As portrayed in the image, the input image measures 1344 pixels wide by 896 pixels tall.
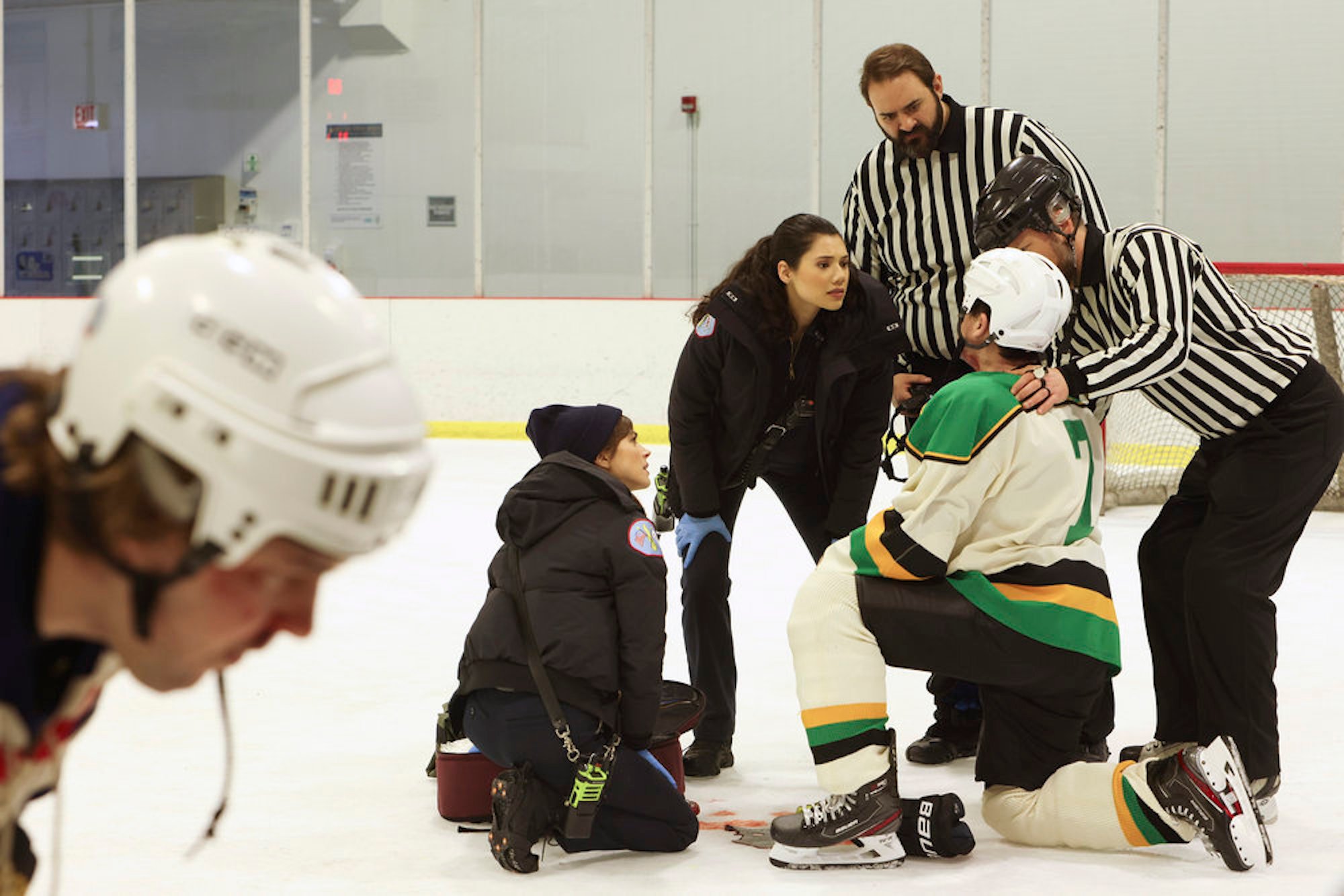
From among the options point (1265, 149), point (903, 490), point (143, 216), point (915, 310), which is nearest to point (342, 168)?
point (143, 216)

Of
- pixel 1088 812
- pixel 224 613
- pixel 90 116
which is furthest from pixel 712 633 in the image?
pixel 90 116

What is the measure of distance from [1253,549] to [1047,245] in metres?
0.67

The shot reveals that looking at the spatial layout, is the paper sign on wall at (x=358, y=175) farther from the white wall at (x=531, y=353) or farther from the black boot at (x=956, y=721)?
the black boot at (x=956, y=721)

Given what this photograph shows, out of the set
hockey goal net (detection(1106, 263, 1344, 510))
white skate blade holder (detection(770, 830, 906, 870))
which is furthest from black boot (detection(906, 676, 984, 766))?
hockey goal net (detection(1106, 263, 1344, 510))

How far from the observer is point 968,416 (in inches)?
104

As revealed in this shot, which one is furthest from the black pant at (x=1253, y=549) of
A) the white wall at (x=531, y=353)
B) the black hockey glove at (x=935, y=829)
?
the white wall at (x=531, y=353)

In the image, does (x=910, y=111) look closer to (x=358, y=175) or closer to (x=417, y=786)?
(x=417, y=786)

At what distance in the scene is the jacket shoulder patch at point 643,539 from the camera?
2.79 meters

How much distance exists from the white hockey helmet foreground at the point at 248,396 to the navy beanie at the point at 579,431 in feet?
6.46

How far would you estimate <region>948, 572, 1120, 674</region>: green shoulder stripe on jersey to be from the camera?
2650mm

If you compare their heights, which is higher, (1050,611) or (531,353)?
(531,353)

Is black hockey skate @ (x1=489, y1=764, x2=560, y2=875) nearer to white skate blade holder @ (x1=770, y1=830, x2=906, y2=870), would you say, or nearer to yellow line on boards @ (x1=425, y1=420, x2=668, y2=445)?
white skate blade holder @ (x1=770, y1=830, x2=906, y2=870)

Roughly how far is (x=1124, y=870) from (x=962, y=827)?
276 millimetres

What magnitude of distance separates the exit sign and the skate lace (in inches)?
422
